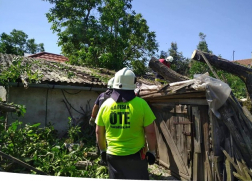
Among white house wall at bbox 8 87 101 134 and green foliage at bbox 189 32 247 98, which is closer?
white house wall at bbox 8 87 101 134

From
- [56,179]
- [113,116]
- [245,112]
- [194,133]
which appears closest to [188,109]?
[194,133]

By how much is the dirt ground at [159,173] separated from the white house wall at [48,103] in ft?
11.7

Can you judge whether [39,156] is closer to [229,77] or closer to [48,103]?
[48,103]

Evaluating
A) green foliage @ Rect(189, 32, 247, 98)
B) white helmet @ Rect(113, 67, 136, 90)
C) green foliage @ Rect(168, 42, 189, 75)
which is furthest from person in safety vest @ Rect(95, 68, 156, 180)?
green foliage @ Rect(168, 42, 189, 75)

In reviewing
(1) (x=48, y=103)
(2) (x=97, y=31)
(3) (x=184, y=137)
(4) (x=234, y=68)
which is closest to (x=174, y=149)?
(3) (x=184, y=137)

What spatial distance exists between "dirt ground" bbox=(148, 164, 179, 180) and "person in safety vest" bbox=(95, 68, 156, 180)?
2.85 metres

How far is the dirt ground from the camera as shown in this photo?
5.60 m

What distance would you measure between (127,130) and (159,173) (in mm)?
3713

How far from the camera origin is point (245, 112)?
4098 millimetres

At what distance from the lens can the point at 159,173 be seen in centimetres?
590

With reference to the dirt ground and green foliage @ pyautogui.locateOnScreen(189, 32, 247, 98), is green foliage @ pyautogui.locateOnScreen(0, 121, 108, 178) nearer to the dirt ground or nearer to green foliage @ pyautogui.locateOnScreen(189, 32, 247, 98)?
the dirt ground

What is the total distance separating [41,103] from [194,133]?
208 inches

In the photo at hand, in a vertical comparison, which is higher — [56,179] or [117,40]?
[117,40]

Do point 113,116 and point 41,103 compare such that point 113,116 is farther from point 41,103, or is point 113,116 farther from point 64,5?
point 64,5
